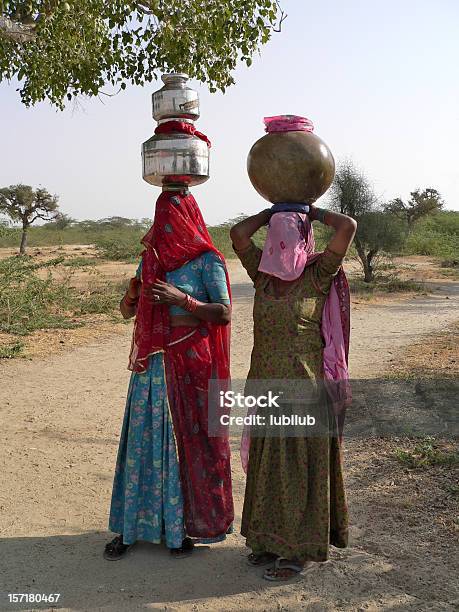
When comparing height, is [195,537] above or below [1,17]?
below

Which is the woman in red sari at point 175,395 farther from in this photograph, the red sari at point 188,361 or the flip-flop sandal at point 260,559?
the flip-flop sandal at point 260,559

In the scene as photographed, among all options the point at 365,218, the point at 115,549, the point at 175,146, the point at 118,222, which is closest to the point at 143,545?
the point at 115,549

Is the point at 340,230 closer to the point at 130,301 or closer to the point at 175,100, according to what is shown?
the point at 175,100

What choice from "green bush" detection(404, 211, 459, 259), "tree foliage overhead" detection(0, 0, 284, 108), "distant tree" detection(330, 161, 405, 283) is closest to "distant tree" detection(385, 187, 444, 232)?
"green bush" detection(404, 211, 459, 259)

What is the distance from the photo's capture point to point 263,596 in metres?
2.70

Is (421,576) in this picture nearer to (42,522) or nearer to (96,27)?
(42,522)

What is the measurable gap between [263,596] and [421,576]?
2.35 ft

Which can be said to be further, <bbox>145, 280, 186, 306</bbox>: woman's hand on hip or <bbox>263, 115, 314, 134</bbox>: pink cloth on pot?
<bbox>145, 280, 186, 306</bbox>: woman's hand on hip

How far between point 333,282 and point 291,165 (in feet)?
1.74

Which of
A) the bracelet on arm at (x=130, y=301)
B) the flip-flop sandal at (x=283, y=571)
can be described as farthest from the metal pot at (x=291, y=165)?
the flip-flop sandal at (x=283, y=571)

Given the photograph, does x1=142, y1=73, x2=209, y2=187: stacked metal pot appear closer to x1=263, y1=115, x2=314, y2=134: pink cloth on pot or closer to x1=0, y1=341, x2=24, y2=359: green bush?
x1=263, y1=115, x2=314, y2=134: pink cloth on pot

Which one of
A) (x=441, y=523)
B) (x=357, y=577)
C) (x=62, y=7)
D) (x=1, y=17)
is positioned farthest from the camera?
(x=1, y=17)

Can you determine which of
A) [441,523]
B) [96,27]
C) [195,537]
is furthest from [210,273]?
[96,27]

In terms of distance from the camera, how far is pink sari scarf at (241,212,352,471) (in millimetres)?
2695
